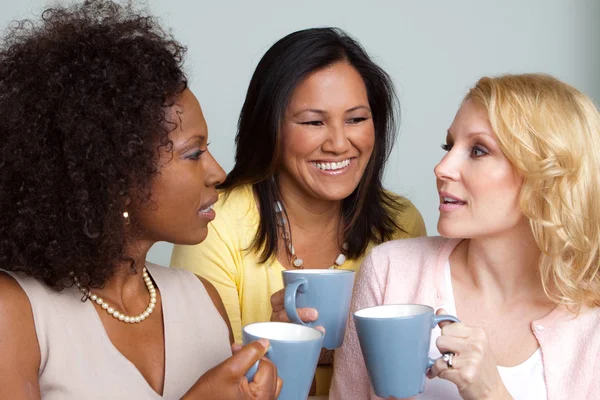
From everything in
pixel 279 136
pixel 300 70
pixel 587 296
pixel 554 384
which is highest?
pixel 300 70

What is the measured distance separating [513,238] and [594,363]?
0.32m

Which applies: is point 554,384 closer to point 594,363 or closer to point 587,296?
point 594,363

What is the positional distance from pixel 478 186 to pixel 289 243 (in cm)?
78

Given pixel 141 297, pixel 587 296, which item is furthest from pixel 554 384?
pixel 141 297

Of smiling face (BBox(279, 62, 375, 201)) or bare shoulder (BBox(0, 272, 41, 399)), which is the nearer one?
bare shoulder (BBox(0, 272, 41, 399))

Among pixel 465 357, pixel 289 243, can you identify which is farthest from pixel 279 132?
pixel 465 357

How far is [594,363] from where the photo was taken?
65.1 inches

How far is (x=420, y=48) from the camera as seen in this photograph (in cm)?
344

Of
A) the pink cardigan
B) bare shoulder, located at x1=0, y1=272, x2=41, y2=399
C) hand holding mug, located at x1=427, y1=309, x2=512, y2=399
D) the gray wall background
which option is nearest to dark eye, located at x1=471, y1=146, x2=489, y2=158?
the pink cardigan

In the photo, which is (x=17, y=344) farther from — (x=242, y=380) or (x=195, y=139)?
(x=195, y=139)

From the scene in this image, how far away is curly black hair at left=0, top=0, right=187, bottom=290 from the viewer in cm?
141

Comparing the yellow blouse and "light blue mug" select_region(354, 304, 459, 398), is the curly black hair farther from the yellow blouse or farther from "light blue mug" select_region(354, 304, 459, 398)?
the yellow blouse

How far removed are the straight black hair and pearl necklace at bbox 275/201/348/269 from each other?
0.8 inches

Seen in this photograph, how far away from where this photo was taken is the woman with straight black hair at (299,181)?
7.49ft
